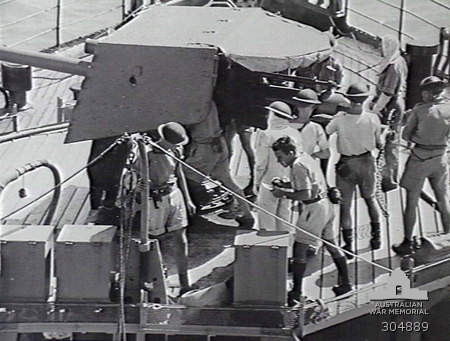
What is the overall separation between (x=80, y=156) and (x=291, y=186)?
1120mm

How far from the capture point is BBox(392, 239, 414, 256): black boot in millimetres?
4765

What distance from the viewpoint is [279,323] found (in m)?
4.32

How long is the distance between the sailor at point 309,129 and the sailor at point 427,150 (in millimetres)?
298

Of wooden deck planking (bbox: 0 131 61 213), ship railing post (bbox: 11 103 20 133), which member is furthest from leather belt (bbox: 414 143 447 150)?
ship railing post (bbox: 11 103 20 133)

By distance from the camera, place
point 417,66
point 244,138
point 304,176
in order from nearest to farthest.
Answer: point 304,176 < point 244,138 < point 417,66

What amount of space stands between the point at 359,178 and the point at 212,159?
559 mm

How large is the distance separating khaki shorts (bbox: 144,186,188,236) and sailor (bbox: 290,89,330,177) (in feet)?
1.78

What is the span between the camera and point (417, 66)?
5867mm

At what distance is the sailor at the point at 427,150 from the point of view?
15.2ft

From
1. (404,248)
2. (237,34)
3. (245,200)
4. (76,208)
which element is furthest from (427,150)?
(76,208)

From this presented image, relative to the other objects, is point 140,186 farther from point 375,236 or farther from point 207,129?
point 375,236

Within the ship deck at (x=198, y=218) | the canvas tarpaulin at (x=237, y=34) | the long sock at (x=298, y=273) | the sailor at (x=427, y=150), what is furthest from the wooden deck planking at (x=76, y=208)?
the sailor at (x=427, y=150)

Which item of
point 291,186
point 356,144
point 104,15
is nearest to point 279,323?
point 291,186

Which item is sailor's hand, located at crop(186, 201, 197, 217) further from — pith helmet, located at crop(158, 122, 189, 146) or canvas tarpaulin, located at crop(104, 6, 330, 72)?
canvas tarpaulin, located at crop(104, 6, 330, 72)
